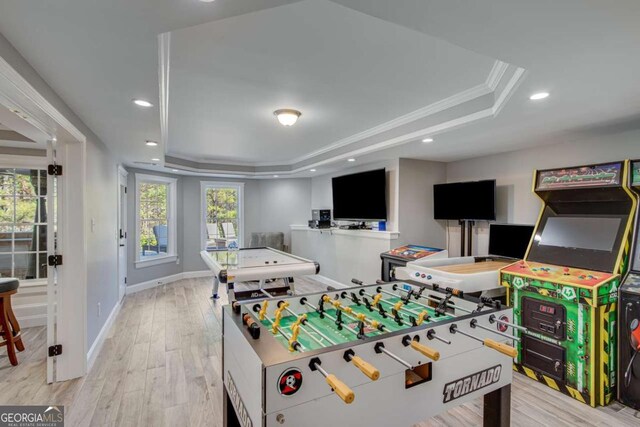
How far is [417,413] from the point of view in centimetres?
142

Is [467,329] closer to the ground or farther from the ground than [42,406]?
farther from the ground

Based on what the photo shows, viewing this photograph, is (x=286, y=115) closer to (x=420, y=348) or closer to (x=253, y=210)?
(x=420, y=348)

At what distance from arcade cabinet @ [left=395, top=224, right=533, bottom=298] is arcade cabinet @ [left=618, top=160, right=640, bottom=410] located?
0.86 metres

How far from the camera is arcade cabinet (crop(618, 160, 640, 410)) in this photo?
2.16 meters

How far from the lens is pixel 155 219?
605 cm

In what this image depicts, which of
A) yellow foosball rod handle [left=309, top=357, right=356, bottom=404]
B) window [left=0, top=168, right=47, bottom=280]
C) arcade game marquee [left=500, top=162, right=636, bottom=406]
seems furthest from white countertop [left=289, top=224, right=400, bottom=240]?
window [left=0, top=168, right=47, bottom=280]

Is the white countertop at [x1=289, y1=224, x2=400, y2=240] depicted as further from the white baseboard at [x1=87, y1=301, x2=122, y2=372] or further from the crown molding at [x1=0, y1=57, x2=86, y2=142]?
the crown molding at [x1=0, y1=57, x2=86, y2=142]

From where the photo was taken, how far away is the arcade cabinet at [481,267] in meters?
2.80

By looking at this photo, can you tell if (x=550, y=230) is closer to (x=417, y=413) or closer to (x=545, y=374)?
(x=545, y=374)

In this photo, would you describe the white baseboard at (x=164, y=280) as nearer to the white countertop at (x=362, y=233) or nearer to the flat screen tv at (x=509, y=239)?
the white countertop at (x=362, y=233)

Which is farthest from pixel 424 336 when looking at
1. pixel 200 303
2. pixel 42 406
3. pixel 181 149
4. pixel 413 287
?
pixel 181 149

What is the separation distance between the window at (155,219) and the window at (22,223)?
1.75m

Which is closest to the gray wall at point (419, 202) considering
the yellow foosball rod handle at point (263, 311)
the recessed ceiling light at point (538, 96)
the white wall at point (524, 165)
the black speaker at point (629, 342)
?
the white wall at point (524, 165)

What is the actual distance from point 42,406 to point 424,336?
9.14 feet
